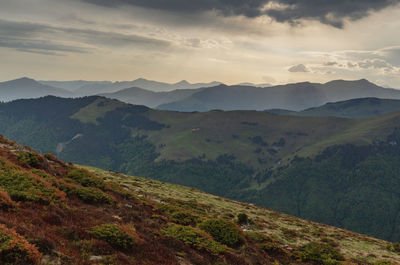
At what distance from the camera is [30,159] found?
2989cm

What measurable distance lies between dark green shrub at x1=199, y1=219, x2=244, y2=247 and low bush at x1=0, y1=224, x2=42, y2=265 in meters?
16.1

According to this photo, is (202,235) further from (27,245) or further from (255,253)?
(27,245)

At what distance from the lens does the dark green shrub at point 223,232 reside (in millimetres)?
25641

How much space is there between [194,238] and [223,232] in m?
4.97

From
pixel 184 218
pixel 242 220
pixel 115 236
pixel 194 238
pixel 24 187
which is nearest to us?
pixel 115 236

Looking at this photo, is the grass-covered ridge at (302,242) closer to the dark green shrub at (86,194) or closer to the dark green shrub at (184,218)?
the dark green shrub at (184,218)

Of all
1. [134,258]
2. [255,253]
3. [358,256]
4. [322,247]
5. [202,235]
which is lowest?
[358,256]

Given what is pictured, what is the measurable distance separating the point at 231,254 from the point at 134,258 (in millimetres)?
8566

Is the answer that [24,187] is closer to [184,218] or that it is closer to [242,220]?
[184,218]

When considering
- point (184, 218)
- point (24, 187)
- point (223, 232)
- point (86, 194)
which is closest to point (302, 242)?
point (223, 232)

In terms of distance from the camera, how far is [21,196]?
19.5 metres

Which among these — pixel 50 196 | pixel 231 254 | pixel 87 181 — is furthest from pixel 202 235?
pixel 87 181

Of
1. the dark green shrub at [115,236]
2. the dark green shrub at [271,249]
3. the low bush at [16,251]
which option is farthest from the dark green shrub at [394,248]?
the low bush at [16,251]

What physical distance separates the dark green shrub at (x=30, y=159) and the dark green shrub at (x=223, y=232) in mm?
18448
